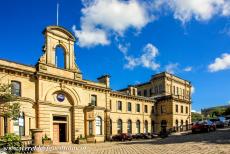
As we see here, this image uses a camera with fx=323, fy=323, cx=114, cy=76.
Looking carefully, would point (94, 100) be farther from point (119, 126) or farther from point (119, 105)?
point (119, 126)

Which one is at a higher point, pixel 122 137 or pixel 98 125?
pixel 98 125

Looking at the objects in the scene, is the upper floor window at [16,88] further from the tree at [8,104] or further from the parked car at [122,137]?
the parked car at [122,137]

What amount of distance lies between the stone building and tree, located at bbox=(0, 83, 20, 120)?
1.39 meters

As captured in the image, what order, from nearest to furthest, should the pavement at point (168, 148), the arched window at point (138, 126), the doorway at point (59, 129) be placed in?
the pavement at point (168, 148) < the doorway at point (59, 129) < the arched window at point (138, 126)

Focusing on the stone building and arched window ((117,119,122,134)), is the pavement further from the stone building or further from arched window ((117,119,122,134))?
arched window ((117,119,122,134))

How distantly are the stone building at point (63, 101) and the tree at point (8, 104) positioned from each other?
4.55ft

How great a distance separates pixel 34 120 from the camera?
35438 millimetres

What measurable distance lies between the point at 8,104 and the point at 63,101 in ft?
34.6

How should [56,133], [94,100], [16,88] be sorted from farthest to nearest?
[94,100] → [56,133] → [16,88]

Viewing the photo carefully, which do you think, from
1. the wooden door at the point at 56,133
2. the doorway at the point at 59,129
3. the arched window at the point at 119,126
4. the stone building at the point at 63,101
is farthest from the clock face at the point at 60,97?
the arched window at the point at 119,126

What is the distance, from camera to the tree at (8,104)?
2605 cm

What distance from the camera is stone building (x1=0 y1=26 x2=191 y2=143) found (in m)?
34.2

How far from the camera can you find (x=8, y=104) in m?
29.6

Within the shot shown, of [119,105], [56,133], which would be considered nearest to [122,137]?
[119,105]
